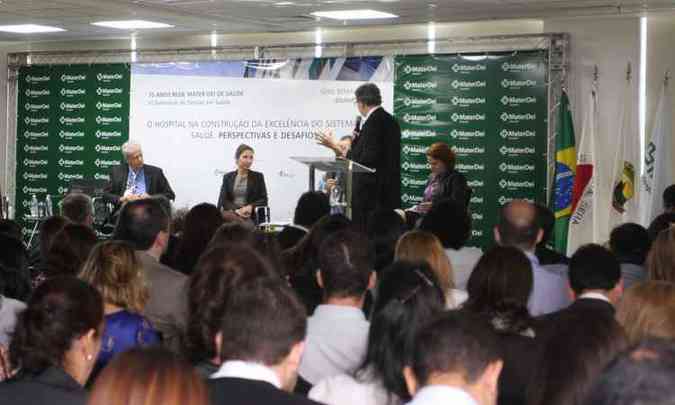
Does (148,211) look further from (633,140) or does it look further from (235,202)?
(633,140)

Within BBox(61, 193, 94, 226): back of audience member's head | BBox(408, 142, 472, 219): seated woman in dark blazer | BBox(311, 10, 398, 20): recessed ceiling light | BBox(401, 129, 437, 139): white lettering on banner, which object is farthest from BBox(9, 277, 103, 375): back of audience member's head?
BBox(401, 129, 437, 139): white lettering on banner

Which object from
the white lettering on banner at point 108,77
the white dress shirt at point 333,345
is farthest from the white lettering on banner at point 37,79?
the white dress shirt at point 333,345

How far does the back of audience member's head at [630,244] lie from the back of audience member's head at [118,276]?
2802mm

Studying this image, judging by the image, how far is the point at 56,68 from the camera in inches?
579

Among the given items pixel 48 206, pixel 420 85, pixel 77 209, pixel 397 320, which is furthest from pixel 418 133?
pixel 397 320

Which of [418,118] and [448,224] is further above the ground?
[418,118]

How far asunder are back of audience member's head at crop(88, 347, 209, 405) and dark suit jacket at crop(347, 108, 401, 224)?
252 inches

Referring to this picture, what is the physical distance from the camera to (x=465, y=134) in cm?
1216

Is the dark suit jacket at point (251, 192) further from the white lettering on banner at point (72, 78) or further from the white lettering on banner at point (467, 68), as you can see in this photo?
the white lettering on banner at point (72, 78)

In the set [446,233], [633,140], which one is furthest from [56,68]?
[446,233]

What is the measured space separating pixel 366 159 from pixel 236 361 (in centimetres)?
582

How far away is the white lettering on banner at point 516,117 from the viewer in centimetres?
1179

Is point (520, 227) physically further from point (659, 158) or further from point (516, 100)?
point (516, 100)

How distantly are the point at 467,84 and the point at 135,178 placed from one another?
3.66m
